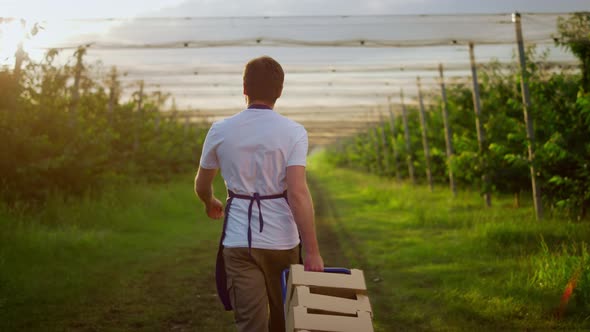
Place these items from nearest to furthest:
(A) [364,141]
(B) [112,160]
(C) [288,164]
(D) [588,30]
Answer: (C) [288,164] < (D) [588,30] < (B) [112,160] < (A) [364,141]

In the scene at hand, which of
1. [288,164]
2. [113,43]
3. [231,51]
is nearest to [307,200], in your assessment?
[288,164]

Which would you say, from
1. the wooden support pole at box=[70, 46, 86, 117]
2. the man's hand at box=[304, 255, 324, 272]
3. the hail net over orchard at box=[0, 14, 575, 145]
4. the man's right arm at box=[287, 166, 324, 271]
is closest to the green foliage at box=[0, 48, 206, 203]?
the wooden support pole at box=[70, 46, 86, 117]

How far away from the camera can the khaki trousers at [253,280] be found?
2.95 metres

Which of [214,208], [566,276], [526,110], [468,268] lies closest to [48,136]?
[468,268]

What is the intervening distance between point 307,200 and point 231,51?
11.6m

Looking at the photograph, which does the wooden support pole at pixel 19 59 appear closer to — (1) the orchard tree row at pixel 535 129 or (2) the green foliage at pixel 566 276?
(2) the green foliage at pixel 566 276

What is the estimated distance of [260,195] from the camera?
2.99 metres

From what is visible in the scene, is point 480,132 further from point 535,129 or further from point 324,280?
point 324,280

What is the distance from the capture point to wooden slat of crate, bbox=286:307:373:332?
2.62m

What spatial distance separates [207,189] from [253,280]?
1.87 ft

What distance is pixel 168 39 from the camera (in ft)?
39.7

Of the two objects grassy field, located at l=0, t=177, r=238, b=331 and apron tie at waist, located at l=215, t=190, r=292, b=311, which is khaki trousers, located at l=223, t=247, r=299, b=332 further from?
grassy field, located at l=0, t=177, r=238, b=331

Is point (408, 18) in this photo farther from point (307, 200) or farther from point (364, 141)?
point (364, 141)

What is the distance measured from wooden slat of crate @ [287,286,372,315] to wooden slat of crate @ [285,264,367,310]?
0.04 metres
